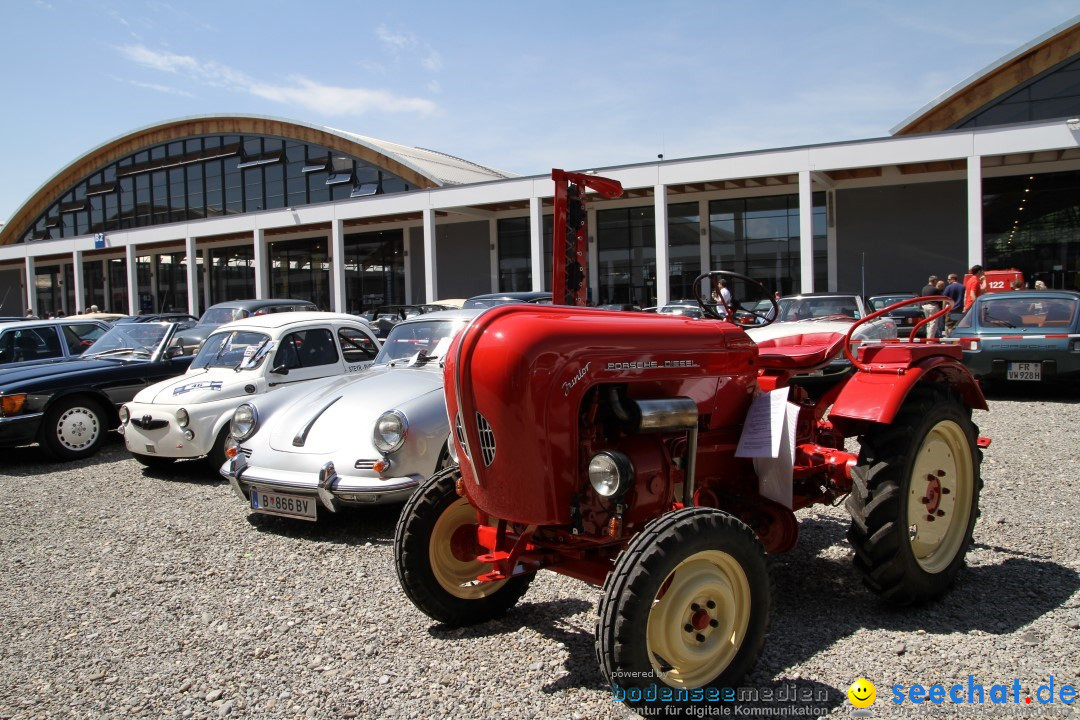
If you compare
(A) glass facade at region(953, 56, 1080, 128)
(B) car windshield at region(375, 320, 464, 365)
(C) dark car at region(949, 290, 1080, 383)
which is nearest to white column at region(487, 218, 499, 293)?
(A) glass facade at region(953, 56, 1080, 128)

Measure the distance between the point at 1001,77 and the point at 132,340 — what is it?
91.3 feet

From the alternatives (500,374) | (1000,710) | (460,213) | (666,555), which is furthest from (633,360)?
(460,213)

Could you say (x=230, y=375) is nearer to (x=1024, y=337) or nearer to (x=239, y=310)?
(x=239, y=310)

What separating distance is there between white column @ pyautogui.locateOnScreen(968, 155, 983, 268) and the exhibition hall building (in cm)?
4

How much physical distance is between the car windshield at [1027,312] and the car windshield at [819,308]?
1891 mm

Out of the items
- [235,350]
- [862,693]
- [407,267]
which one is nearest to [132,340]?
[235,350]

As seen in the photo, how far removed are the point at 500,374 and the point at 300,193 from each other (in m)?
34.7

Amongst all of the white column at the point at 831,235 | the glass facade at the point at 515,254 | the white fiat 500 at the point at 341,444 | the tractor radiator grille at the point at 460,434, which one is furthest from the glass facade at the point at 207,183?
the tractor radiator grille at the point at 460,434

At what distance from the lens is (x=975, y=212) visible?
714 inches

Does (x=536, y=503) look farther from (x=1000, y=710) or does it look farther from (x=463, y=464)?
(x=1000, y=710)

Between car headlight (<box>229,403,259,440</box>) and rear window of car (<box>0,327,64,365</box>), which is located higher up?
rear window of car (<box>0,327,64,365</box>)

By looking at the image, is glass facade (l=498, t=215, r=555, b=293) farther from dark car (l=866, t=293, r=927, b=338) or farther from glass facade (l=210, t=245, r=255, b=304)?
glass facade (l=210, t=245, r=255, b=304)

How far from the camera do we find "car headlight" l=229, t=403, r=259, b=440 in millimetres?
5715

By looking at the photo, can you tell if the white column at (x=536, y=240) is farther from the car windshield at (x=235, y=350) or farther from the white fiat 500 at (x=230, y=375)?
the car windshield at (x=235, y=350)
